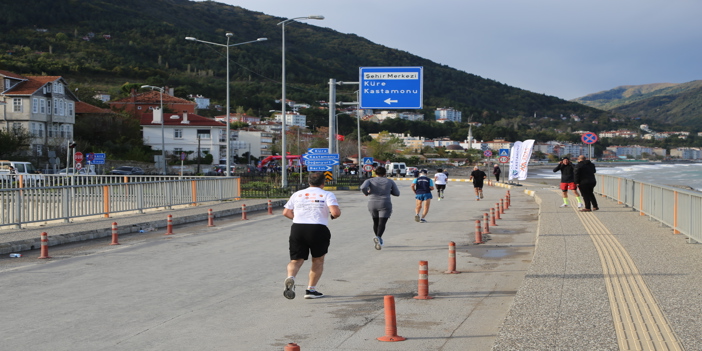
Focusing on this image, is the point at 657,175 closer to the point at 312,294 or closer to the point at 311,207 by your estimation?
the point at 312,294

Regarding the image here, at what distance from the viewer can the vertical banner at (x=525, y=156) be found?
38938 mm

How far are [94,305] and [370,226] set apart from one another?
38.6ft

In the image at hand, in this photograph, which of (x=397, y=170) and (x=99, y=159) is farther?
(x=397, y=170)

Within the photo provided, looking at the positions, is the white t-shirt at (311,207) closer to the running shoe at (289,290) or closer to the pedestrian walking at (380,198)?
the running shoe at (289,290)

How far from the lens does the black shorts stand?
859 centimetres

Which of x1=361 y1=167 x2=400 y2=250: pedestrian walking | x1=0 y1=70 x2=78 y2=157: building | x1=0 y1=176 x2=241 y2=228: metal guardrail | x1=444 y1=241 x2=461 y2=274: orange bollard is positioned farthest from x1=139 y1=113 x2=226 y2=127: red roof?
x1=444 y1=241 x2=461 y2=274: orange bollard

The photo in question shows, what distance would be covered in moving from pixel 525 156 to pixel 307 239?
1300 inches

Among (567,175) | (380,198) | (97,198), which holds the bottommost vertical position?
(97,198)

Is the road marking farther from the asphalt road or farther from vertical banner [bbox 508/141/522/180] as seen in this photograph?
vertical banner [bbox 508/141/522/180]

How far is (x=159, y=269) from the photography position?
37.8 ft

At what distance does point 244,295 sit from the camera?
359 inches

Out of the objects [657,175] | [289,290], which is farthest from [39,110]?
[657,175]

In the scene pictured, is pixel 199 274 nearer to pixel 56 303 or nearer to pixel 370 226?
pixel 56 303

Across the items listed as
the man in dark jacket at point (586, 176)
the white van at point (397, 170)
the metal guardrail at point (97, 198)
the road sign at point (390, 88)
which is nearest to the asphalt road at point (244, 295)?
the metal guardrail at point (97, 198)
